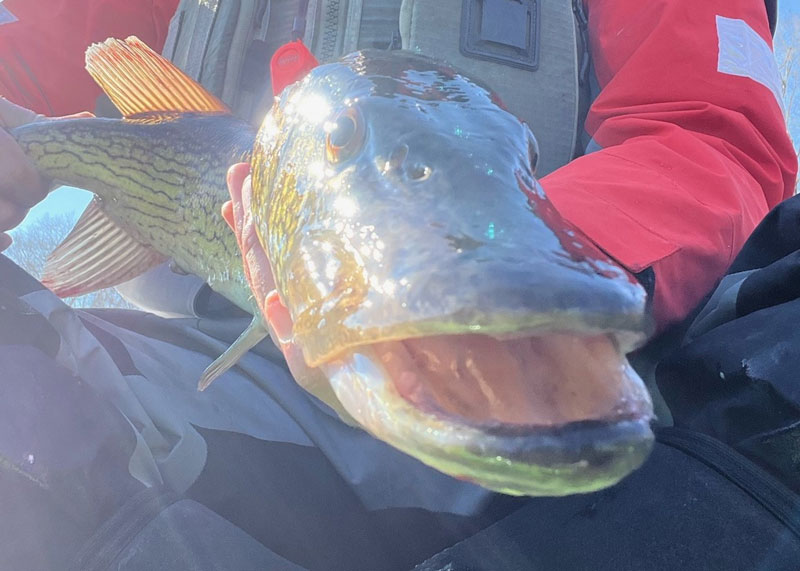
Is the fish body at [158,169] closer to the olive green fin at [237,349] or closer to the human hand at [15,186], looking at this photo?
the human hand at [15,186]

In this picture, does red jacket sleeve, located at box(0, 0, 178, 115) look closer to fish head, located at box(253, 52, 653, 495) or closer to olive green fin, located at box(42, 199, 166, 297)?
olive green fin, located at box(42, 199, 166, 297)

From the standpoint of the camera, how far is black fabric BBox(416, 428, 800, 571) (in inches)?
27.2

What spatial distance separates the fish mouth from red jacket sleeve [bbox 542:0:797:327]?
0.54 metres

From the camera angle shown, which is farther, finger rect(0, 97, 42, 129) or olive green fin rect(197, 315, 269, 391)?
finger rect(0, 97, 42, 129)

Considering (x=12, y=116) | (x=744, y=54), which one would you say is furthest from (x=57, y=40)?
(x=744, y=54)

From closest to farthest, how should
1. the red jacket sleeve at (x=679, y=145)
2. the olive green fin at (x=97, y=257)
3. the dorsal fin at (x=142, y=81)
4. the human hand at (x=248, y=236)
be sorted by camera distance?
the human hand at (x=248, y=236)
the red jacket sleeve at (x=679, y=145)
the dorsal fin at (x=142, y=81)
the olive green fin at (x=97, y=257)

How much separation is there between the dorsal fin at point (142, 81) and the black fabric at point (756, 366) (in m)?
1.16

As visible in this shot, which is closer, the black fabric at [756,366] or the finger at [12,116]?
the black fabric at [756,366]

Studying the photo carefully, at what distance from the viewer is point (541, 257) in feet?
1.46

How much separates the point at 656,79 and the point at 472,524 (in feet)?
3.57

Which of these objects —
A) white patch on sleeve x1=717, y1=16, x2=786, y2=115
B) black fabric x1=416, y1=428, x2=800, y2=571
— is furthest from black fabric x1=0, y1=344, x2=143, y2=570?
white patch on sleeve x1=717, y1=16, x2=786, y2=115

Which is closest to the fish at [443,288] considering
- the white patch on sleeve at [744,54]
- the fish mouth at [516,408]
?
the fish mouth at [516,408]

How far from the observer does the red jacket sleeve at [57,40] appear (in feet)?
6.51

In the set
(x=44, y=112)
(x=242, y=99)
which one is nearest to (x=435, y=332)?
(x=242, y=99)
